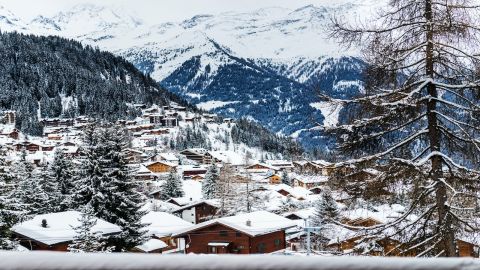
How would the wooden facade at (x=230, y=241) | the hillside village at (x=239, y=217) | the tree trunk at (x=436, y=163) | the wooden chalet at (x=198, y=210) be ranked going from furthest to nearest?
1. the wooden chalet at (x=198, y=210)
2. the wooden facade at (x=230, y=241)
3. the hillside village at (x=239, y=217)
4. the tree trunk at (x=436, y=163)

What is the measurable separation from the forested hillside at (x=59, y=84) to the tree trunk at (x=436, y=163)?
143 metres

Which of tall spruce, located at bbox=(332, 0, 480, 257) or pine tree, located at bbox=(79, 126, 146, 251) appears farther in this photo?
pine tree, located at bbox=(79, 126, 146, 251)

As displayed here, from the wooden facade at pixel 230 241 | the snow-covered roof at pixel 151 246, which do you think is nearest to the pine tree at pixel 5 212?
the snow-covered roof at pixel 151 246

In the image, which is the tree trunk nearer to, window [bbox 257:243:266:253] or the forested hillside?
window [bbox 257:243:266:253]

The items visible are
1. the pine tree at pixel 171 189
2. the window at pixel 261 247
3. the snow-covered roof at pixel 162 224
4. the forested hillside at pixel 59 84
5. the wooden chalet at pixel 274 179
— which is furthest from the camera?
the forested hillside at pixel 59 84

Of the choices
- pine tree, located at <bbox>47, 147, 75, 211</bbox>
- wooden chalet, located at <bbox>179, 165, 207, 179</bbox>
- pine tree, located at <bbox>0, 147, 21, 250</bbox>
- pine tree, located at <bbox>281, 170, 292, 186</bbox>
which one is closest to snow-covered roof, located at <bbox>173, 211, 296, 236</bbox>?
pine tree, located at <bbox>47, 147, 75, 211</bbox>

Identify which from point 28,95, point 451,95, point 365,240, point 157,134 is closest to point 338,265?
point 365,240

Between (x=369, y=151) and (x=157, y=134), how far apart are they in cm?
14833

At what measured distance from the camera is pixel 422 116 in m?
6.91

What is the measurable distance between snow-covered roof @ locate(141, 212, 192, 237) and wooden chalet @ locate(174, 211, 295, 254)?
3733 mm

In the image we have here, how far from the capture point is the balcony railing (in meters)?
0.98

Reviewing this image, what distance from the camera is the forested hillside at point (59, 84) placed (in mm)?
151000

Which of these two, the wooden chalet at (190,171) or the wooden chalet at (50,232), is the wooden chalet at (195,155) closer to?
the wooden chalet at (190,171)

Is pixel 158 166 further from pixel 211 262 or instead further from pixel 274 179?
pixel 211 262
